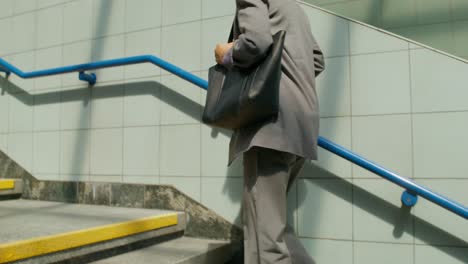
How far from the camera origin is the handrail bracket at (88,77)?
2426mm

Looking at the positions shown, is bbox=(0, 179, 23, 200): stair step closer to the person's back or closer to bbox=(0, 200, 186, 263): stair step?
bbox=(0, 200, 186, 263): stair step

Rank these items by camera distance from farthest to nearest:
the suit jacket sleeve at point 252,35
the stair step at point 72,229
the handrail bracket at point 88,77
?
the handrail bracket at point 88,77 → the stair step at point 72,229 → the suit jacket sleeve at point 252,35

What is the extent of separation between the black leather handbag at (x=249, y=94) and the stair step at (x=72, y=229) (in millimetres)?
684

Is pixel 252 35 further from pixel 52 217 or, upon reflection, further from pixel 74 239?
pixel 52 217

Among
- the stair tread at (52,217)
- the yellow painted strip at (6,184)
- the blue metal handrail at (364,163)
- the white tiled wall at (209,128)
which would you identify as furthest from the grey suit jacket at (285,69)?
the yellow painted strip at (6,184)

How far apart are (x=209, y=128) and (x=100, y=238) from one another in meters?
0.81

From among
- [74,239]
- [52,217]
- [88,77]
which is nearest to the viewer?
[74,239]

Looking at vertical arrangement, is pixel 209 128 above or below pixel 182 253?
above

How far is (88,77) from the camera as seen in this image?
2.44 m

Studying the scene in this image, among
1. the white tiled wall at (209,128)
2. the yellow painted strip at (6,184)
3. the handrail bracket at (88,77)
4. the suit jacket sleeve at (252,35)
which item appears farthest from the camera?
the yellow painted strip at (6,184)

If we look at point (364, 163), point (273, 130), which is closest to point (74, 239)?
point (273, 130)

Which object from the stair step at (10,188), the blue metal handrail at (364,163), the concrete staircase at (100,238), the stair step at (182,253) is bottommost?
the stair step at (182,253)

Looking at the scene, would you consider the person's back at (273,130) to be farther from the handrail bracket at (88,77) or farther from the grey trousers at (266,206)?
the handrail bracket at (88,77)

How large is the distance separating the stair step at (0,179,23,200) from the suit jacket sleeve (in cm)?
207
